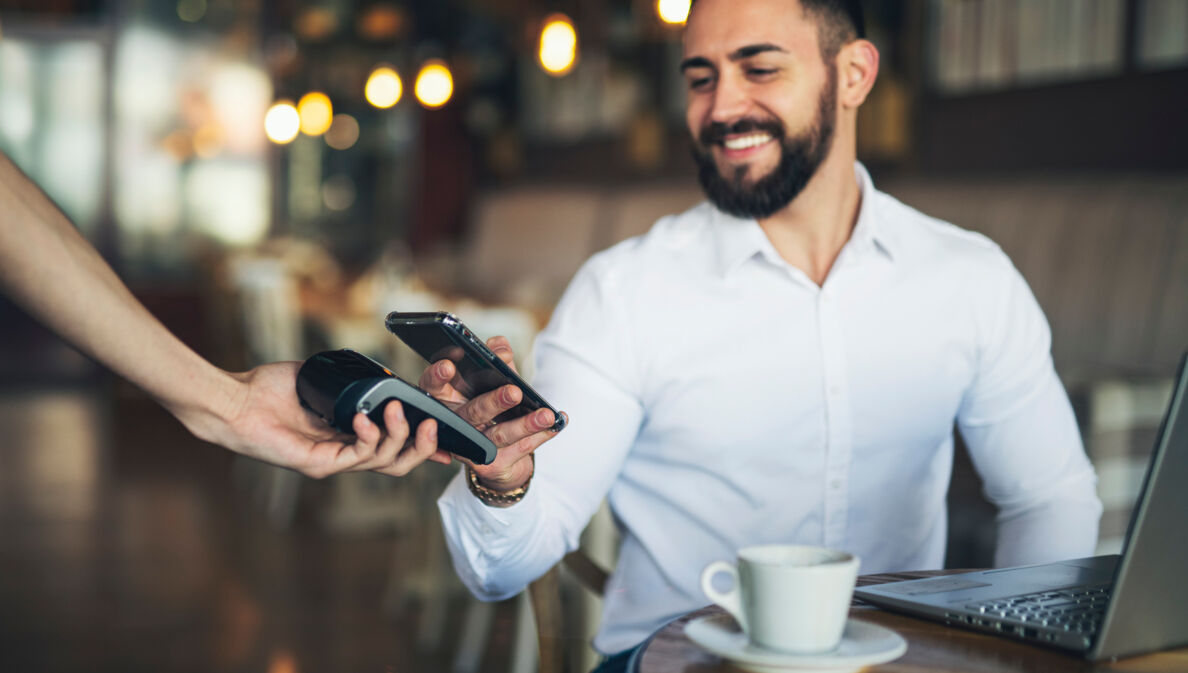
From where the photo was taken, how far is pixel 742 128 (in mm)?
1665

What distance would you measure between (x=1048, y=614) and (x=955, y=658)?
0.39 feet

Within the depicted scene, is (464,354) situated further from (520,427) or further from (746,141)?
(746,141)

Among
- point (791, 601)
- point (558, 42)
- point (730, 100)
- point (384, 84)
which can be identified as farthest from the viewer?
point (384, 84)

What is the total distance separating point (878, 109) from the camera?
5035 mm

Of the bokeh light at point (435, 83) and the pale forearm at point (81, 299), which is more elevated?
the bokeh light at point (435, 83)

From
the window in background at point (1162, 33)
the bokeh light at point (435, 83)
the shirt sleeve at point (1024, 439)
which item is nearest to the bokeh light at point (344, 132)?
the bokeh light at point (435, 83)

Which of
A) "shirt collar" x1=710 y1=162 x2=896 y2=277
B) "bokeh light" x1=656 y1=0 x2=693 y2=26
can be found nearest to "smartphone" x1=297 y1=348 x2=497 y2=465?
"shirt collar" x1=710 y1=162 x2=896 y2=277

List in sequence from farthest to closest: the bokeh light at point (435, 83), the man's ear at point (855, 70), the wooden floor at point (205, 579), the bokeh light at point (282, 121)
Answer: the bokeh light at point (282, 121)
the bokeh light at point (435, 83)
the wooden floor at point (205, 579)
the man's ear at point (855, 70)

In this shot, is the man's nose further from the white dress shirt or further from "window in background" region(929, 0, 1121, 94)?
"window in background" region(929, 0, 1121, 94)

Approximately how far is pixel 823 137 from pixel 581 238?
5.70m

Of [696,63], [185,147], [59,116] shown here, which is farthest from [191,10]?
[696,63]

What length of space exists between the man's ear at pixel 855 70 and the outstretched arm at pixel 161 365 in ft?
3.06

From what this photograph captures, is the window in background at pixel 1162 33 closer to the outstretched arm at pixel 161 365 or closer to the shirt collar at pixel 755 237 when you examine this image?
the shirt collar at pixel 755 237

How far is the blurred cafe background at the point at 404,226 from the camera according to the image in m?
3.43
